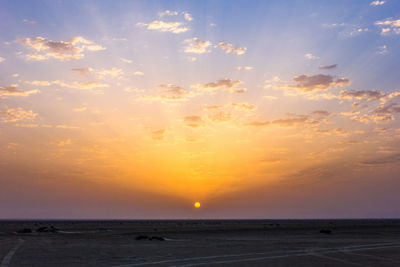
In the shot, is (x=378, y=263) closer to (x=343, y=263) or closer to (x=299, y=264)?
(x=343, y=263)

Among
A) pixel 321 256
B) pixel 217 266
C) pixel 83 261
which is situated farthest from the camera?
pixel 321 256

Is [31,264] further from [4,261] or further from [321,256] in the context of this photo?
[321,256]

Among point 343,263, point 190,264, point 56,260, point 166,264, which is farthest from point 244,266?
point 56,260

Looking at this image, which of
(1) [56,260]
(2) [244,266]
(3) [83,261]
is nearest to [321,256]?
(2) [244,266]

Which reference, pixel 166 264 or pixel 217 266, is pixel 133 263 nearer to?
pixel 166 264

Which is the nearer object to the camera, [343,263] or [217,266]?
[217,266]

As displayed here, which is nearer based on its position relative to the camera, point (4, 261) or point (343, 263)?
point (343, 263)

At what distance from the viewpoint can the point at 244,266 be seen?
1884 cm

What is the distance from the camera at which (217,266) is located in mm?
18656

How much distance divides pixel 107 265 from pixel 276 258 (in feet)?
31.1

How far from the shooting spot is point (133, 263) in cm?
1984

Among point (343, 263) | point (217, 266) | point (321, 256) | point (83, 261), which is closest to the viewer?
point (217, 266)

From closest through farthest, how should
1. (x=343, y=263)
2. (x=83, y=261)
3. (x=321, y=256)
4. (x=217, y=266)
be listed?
1. (x=217, y=266)
2. (x=343, y=263)
3. (x=83, y=261)
4. (x=321, y=256)

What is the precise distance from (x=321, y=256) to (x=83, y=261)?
1384 cm
